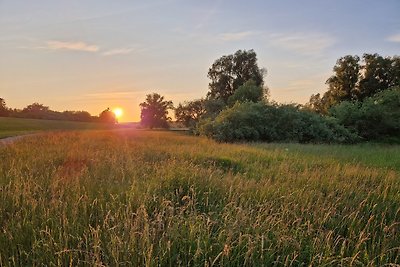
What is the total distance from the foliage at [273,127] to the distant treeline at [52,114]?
64.7 metres

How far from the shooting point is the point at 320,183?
8031mm

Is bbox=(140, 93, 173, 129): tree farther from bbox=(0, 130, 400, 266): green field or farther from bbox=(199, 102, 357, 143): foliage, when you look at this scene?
bbox=(0, 130, 400, 266): green field

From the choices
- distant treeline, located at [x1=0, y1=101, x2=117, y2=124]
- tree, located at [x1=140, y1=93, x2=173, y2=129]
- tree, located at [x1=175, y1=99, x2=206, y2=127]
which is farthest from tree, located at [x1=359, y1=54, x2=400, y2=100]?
distant treeline, located at [x1=0, y1=101, x2=117, y2=124]

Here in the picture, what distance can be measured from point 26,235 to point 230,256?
2.57 meters

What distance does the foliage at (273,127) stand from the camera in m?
28.8

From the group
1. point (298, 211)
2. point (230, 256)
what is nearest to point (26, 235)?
point (230, 256)

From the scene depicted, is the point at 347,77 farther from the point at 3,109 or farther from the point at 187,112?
the point at 3,109

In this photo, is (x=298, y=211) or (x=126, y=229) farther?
(x=298, y=211)

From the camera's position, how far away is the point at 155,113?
276 feet

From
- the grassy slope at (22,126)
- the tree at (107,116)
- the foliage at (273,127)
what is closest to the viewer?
the foliage at (273,127)

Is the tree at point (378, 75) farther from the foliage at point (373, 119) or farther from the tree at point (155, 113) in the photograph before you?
the tree at point (155, 113)

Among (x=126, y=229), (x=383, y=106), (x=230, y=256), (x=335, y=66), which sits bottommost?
(x=230, y=256)

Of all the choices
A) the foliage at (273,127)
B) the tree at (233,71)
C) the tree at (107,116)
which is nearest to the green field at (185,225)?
the foliage at (273,127)

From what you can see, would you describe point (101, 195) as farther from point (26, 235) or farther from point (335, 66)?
point (335, 66)
